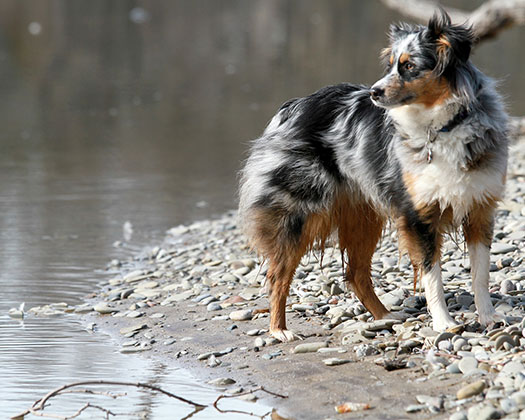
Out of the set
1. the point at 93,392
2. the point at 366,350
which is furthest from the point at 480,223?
the point at 93,392

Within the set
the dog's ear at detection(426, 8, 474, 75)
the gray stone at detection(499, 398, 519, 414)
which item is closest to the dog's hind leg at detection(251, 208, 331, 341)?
the dog's ear at detection(426, 8, 474, 75)

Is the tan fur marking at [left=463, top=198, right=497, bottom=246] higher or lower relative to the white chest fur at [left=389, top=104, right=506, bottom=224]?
lower

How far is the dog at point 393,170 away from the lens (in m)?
4.66

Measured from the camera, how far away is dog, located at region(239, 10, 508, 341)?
4656 mm

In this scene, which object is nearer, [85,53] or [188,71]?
[188,71]

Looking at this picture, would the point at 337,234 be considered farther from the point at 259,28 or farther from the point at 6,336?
the point at 259,28

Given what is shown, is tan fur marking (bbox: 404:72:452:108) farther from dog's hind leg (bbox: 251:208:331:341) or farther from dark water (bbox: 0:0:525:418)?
dark water (bbox: 0:0:525:418)

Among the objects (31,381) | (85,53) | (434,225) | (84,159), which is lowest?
(31,381)

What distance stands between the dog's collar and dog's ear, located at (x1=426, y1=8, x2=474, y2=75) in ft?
0.79

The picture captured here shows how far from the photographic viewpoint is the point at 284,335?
5289 millimetres

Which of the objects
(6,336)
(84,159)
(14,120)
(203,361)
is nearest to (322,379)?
(203,361)

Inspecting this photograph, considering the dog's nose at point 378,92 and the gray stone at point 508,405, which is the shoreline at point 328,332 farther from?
the dog's nose at point 378,92

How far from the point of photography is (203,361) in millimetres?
5199

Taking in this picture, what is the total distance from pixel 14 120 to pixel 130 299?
962cm
